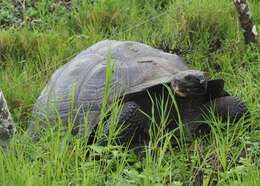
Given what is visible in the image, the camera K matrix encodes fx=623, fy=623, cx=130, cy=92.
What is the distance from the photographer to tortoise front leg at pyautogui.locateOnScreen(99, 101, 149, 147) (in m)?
3.77

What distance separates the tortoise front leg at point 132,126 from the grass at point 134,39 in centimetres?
18

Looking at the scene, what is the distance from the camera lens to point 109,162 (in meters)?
2.96

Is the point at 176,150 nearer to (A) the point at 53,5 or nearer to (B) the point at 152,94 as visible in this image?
(B) the point at 152,94

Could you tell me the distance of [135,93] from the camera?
382 centimetres

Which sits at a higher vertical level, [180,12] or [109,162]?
[180,12]

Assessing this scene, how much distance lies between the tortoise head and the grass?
0.26 m

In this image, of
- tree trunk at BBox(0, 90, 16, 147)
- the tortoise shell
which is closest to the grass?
tree trunk at BBox(0, 90, 16, 147)

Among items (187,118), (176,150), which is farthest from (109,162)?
(187,118)

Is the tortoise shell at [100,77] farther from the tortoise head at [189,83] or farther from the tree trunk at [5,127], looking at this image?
the tree trunk at [5,127]

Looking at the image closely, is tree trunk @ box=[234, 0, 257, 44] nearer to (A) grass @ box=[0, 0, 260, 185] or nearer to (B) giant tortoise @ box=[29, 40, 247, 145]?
(A) grass @ box=[0, 0, 260, 185]

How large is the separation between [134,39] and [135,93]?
5.45ft

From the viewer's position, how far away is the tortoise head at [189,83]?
142 inches

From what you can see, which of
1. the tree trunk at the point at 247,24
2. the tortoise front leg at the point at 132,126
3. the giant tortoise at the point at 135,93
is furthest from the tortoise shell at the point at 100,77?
the tree trunk at the point at 247,24

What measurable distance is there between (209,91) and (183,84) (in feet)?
1.29
